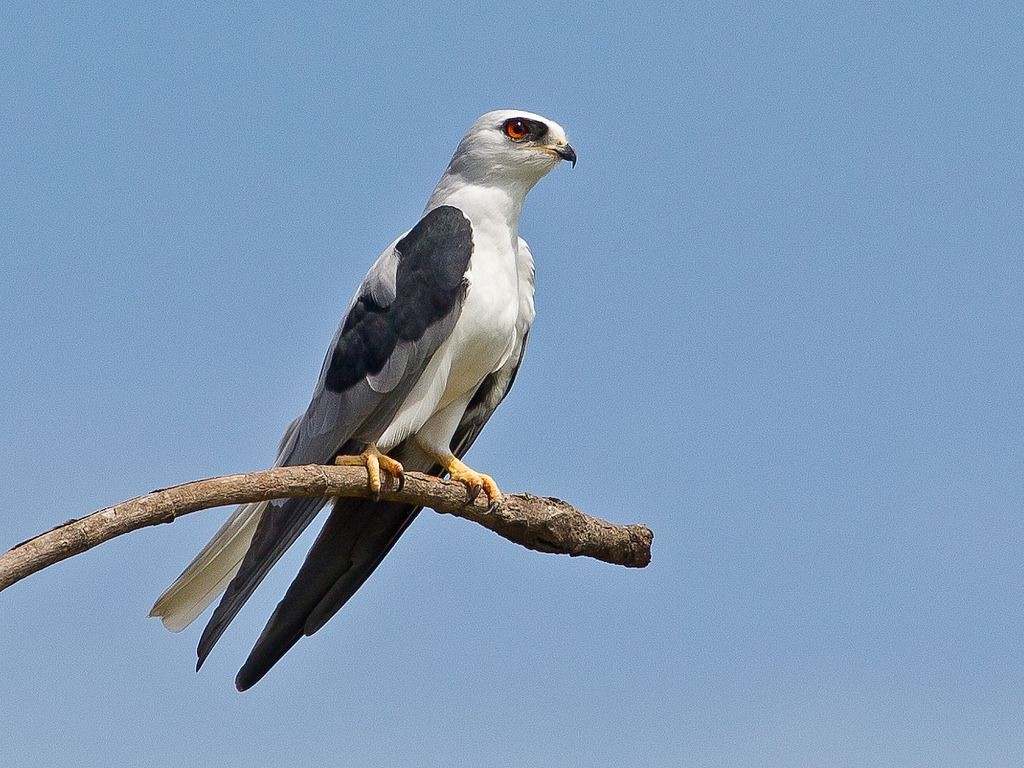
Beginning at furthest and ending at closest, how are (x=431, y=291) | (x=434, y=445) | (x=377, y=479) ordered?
(x=434, y=445) → (x=431, y=291) → (x=377, y=479)

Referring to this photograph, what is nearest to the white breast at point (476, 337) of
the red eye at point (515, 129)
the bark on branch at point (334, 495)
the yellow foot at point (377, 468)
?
the yellow foot at point (377, 468)

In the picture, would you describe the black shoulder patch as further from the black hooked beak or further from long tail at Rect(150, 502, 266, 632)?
the black hooked beak

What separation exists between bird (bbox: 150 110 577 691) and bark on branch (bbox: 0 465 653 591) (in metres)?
0.12

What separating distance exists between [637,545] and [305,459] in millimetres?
1645

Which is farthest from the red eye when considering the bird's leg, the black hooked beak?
the bird's leg

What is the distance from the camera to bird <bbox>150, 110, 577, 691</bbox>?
6793mm

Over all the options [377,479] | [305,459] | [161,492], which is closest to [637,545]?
[377,479]

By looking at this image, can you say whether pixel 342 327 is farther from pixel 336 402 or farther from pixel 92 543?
pixel 92 543

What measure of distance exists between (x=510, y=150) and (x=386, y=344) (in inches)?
54.3

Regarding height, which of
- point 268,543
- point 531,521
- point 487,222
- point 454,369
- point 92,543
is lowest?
point 92,543

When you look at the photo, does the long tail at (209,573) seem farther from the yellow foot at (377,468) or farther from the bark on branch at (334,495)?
the bark on branch at (334,495)

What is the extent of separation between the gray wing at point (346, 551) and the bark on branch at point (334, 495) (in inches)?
26.4

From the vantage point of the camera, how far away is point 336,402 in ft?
23.1

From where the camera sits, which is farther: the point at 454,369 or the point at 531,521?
the point at 454,369
